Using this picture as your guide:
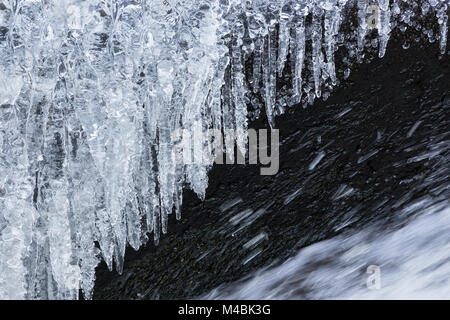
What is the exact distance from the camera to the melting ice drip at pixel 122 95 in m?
2.15

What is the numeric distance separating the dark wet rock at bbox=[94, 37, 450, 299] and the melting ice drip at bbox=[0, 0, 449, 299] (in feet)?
0.25

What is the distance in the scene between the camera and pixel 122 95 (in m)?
2.21

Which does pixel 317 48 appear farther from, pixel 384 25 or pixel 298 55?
pixel 384 25

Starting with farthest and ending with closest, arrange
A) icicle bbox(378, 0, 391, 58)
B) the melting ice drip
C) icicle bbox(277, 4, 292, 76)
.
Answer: icicle bbox(378, 0, 391, 58)
icicle bbox(277, 4, 292, 76)
the melting ice drip

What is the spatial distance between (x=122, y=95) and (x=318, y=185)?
79 centimetres

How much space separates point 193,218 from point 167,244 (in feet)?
0.43

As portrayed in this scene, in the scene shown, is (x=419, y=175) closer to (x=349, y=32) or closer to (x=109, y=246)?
(x=349, y=32)

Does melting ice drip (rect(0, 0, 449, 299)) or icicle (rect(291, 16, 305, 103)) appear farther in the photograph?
icicle (rect(291, 16, 305, 103))

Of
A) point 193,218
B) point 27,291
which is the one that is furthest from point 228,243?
point 27,291

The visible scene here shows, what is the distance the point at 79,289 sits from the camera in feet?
7.95

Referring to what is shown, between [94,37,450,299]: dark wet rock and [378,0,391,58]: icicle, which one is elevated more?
[378,0,391,58]: icicle

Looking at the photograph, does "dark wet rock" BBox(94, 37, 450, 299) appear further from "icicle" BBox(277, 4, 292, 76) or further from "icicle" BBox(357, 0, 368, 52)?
"icicle" BBox(277, 4, 292, 76)

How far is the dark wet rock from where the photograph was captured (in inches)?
97.5

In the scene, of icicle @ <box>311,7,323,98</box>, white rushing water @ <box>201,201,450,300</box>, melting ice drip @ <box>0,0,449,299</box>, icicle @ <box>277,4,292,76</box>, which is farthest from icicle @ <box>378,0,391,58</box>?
white rushing water @ <box>201,201,450,300</box>
